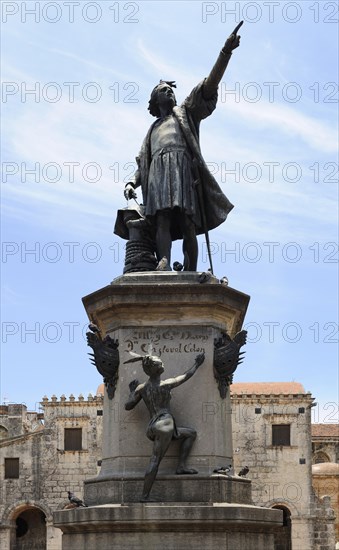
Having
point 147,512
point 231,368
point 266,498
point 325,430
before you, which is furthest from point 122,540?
point 325,430

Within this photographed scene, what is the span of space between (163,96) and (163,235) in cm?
169

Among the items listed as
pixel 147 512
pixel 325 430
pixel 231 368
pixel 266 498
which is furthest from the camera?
pixel 325 430

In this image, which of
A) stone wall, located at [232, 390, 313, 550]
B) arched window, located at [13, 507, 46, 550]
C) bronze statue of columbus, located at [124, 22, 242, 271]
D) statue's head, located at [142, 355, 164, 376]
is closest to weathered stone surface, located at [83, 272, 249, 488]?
statue's head, located at [142, 355, 164, 376]

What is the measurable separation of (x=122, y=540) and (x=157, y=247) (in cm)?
330

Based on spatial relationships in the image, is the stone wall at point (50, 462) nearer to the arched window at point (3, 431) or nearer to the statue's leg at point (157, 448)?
the arched window at point (3, 431)

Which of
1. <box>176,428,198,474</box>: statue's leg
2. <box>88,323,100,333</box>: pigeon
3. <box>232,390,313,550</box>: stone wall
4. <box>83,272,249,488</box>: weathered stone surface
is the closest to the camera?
<box>176,428,198,474</box>: statue's leg

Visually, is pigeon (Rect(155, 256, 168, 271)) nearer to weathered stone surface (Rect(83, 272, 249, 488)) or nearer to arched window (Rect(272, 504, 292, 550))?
weathered stone surface (Rect(83, 272, 249, 488))

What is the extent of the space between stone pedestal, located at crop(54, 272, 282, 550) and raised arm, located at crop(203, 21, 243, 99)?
230 centimetres

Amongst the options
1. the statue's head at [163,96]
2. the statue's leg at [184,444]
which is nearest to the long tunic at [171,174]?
the statue's head at [163,96]

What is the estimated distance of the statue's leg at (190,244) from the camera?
35.9ft

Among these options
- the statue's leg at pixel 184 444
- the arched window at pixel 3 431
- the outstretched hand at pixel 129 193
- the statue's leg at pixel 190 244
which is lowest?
the statue's leg at pixel 184 444

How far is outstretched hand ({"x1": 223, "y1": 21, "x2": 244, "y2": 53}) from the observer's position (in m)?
10.5

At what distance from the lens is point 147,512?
358 inches

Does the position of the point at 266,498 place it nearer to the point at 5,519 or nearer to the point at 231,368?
the point at 5,519
